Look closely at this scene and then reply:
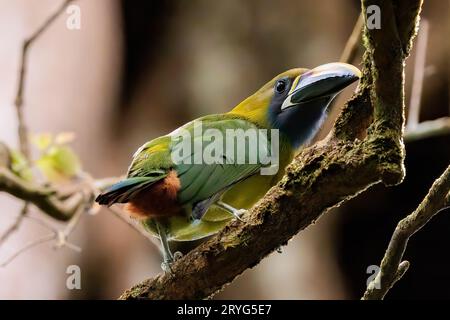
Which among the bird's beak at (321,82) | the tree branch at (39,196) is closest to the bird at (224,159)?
the bird's beak at (321,82)

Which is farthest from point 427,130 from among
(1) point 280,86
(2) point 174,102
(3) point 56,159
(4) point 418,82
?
(3) point 56,159

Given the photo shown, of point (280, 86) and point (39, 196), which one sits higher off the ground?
point (280, 86)

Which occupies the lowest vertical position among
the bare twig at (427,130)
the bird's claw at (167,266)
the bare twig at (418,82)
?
the bird's claw at (167,266)

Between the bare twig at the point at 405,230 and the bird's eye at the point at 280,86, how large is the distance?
15.5 inches

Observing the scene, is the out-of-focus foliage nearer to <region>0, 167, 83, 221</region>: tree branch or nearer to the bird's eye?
<region>0, 167, 83, 221</region>: tree branch

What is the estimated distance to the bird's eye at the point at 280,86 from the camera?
4.34ft

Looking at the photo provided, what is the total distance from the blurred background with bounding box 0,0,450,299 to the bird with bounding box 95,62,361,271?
2.65 ft

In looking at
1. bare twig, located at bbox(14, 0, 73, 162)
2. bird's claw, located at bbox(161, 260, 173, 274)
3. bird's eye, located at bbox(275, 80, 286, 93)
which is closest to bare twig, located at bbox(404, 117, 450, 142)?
bird's eye, located at bbox(275, 80, 286, 93)

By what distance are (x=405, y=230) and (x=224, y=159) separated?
1.26 feet

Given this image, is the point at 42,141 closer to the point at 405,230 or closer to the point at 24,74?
the point at 24,74

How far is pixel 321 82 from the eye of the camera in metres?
1.21

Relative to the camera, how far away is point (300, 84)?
1264 mm

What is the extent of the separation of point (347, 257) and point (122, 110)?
1051 mm

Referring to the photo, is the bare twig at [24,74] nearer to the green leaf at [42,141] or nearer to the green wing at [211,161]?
the green leaf at [42,141]
